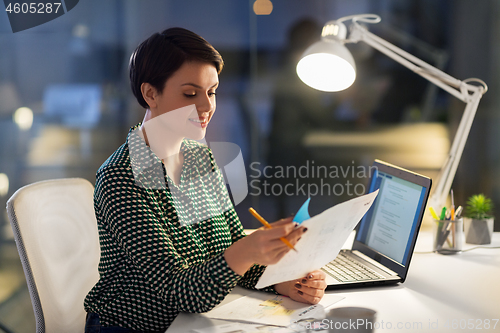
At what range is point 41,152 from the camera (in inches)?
94.3

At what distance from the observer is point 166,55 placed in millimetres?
976

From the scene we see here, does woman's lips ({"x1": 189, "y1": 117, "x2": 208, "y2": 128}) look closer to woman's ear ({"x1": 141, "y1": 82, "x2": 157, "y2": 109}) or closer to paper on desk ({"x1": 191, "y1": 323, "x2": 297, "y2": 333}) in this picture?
woman's ear ({"x1": 141, "y1": 82, "x2": 157, "y2": 109})

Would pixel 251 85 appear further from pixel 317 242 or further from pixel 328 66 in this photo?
pixel 317 242

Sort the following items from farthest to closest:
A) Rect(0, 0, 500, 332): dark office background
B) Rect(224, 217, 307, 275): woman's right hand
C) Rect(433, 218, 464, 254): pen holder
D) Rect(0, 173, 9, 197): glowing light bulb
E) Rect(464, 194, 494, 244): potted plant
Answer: Rect(0, 173, 9, 197): glowing light bulb → Rect(0, 0, 500, 332): dark office background → Rect(464, 194, 494, 244): potted plant → Rect(433, 218, 464, 254): pen holder → Rect(224, 217, 307, 275): woman's right hand

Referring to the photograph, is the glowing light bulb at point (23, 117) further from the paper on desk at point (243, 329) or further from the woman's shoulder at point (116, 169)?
the paper on desk at point (243, 329)

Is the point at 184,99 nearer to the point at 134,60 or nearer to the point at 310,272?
the point at 134,60

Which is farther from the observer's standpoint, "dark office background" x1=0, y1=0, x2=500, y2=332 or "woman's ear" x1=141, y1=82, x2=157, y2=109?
"dark office background" x1=0, y1=0, x2=500, y2=332

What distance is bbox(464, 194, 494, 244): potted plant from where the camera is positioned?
54.4 inches

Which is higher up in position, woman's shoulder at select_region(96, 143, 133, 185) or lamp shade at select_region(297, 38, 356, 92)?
lamp shade at select_region(297, 38, 356, 92)

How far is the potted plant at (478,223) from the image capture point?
1383mm

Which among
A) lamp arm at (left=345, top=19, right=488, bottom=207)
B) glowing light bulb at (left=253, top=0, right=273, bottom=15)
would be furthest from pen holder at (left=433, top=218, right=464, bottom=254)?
glowing light bulb at (left=253, top=0, right=273, bottom=15)

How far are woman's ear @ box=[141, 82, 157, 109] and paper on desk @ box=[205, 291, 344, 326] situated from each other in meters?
0.49

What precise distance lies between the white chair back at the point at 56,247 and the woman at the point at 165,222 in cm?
19

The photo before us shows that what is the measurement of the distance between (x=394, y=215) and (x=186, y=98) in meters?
0.62
